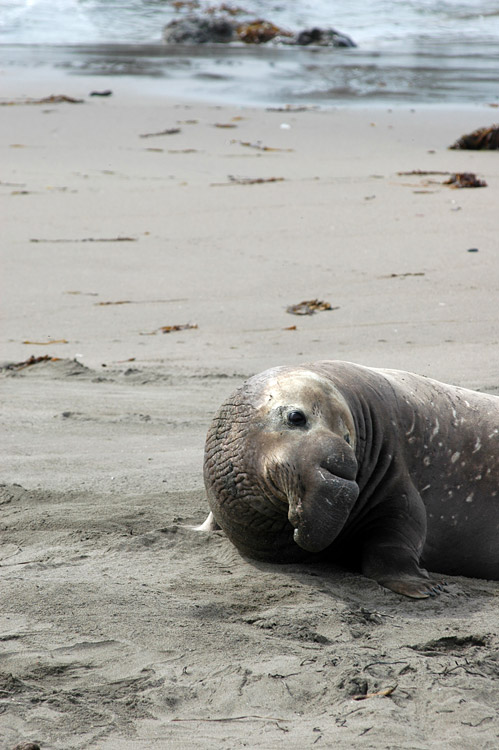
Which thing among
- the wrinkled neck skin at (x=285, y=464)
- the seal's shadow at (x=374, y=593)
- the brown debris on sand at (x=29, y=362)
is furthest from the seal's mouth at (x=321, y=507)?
the brown debris on sand at (x=29, y=362)

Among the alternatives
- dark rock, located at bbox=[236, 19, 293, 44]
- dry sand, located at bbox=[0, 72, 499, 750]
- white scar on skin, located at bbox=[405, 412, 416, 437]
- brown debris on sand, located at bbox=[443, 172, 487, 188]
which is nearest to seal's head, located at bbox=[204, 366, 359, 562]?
dry sand, located at bbox=[0, 72, 499, 750]

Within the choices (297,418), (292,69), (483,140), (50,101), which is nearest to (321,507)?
(297,418)

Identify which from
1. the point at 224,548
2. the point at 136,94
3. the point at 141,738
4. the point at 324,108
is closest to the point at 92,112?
the point at 136,94

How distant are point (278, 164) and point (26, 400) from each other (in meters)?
6.44

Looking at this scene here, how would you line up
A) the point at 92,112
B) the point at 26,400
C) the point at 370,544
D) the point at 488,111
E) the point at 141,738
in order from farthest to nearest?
the point at 488,111 < the point at 92,112 < the point at 26,400 < the point at 370,544 < the point at 141,738

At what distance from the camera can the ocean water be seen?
684 inches

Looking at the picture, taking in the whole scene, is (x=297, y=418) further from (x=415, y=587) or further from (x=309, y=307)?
(x=309, y=307)

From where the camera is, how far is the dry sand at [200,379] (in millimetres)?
2418

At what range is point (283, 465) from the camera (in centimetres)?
313

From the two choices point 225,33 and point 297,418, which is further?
point 225,33

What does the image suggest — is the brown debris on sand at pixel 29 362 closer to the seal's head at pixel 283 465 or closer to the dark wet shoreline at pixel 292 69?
the seal's head at pixel 283 465

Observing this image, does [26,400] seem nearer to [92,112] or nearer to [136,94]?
[92,112]

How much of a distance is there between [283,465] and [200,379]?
273 cm

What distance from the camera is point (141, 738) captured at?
2201mm
